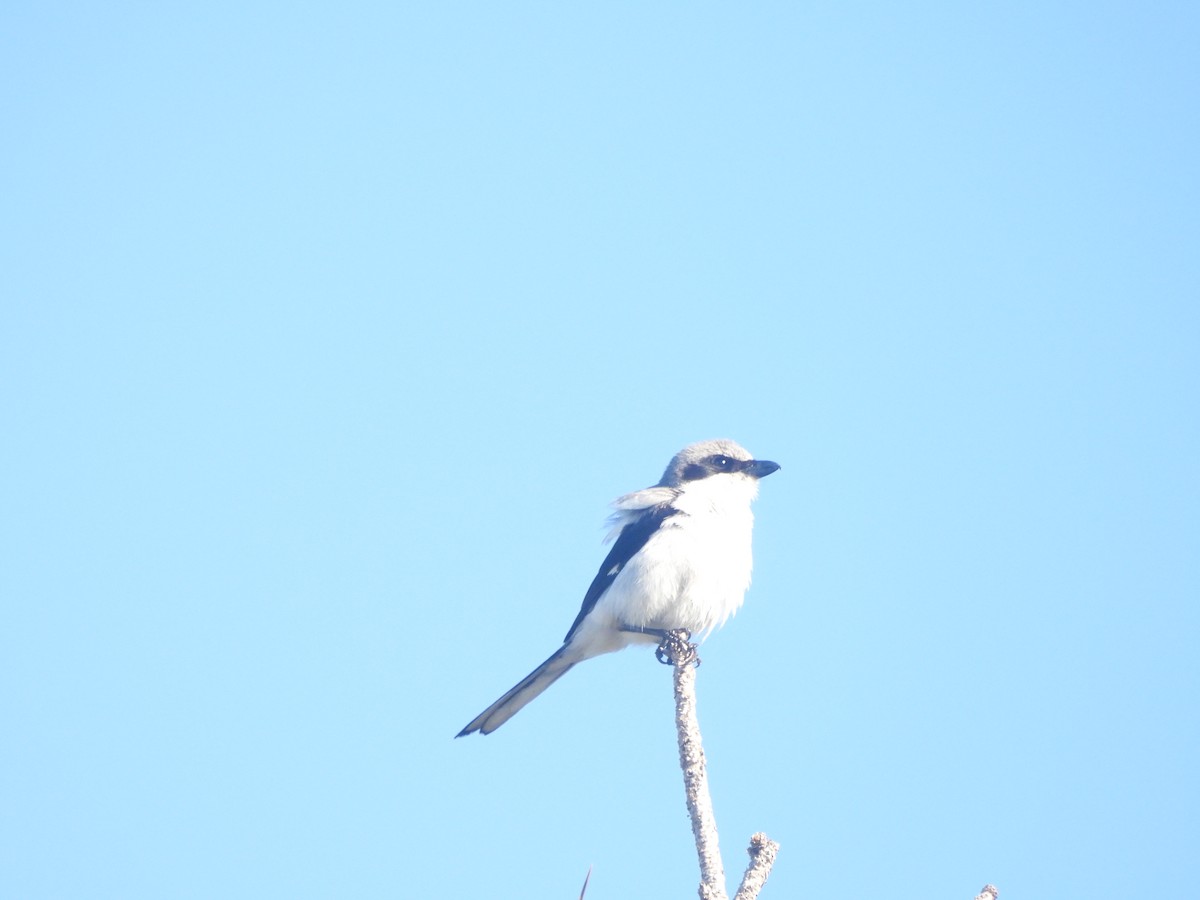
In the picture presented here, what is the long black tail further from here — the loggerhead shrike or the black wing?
the black wing

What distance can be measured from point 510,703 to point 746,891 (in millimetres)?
3959

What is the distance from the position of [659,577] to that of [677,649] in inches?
32.0

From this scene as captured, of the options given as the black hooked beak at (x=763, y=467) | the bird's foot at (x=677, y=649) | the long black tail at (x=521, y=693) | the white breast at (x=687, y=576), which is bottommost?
the long black tail at (x=521, y=693)

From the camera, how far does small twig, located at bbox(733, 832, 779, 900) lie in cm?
383

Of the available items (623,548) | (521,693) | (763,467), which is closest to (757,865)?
(521,693)

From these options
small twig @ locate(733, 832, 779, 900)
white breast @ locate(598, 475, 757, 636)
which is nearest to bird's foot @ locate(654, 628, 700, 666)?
white breast @ locate(598, 475, 757, 636)

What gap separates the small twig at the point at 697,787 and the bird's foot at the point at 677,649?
1.10 meters

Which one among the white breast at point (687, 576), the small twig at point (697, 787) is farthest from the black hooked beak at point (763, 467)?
the small twig at point (697, 787)

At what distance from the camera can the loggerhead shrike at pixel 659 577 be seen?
7.85 meters

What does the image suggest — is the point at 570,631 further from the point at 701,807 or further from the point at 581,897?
the point at 581,897

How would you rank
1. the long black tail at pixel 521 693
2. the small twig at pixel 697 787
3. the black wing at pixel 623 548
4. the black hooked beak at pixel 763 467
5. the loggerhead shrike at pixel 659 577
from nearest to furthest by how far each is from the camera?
the small twig at pixel 697 787
the long black tail at pixel 521 693
the loggerhead shrike at pixel 659 577
the black wing at pixel 623 548
the black hooked beak at pixel 763 467

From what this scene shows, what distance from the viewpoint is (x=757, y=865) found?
154 inches

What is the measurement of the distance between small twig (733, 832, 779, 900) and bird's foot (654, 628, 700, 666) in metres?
2.56

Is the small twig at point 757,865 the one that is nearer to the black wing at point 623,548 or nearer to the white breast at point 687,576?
the white breast at point 687,576
